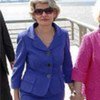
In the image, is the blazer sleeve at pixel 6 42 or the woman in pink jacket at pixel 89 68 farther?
the blazer sleeve at pixel 6 42

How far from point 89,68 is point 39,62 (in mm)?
310

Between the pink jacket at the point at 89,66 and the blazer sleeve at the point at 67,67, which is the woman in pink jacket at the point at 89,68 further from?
the blazer sleeve at the point at 67,67

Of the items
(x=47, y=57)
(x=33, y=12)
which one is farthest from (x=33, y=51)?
(x=33, y=12)

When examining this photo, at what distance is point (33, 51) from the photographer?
2.38 m

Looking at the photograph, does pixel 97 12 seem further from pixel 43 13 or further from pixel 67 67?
pixel 67 67

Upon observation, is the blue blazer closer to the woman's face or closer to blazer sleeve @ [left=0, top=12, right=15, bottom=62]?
the woman's face

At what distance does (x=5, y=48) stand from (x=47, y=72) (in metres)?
0.84

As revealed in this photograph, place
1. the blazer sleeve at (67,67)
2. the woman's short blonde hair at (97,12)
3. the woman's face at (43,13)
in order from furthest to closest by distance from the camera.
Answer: the blazer sleeve at (67,67) → the woman's face at (43,13) → the woman's short blonde hair at (97,12)

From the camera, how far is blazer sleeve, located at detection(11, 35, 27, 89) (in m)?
2.39

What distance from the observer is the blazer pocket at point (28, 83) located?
2397 millimetres

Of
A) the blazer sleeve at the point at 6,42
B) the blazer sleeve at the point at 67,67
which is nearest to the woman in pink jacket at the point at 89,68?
the blazer sleeve at the point at 67,67

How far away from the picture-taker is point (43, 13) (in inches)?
93.1

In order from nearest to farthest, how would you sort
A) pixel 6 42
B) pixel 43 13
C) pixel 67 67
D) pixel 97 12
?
pixel 97 12 < pixel 43 13 < pixel 67 67 < pixel 6 42

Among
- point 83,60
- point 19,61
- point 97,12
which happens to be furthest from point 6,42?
point 97,12
